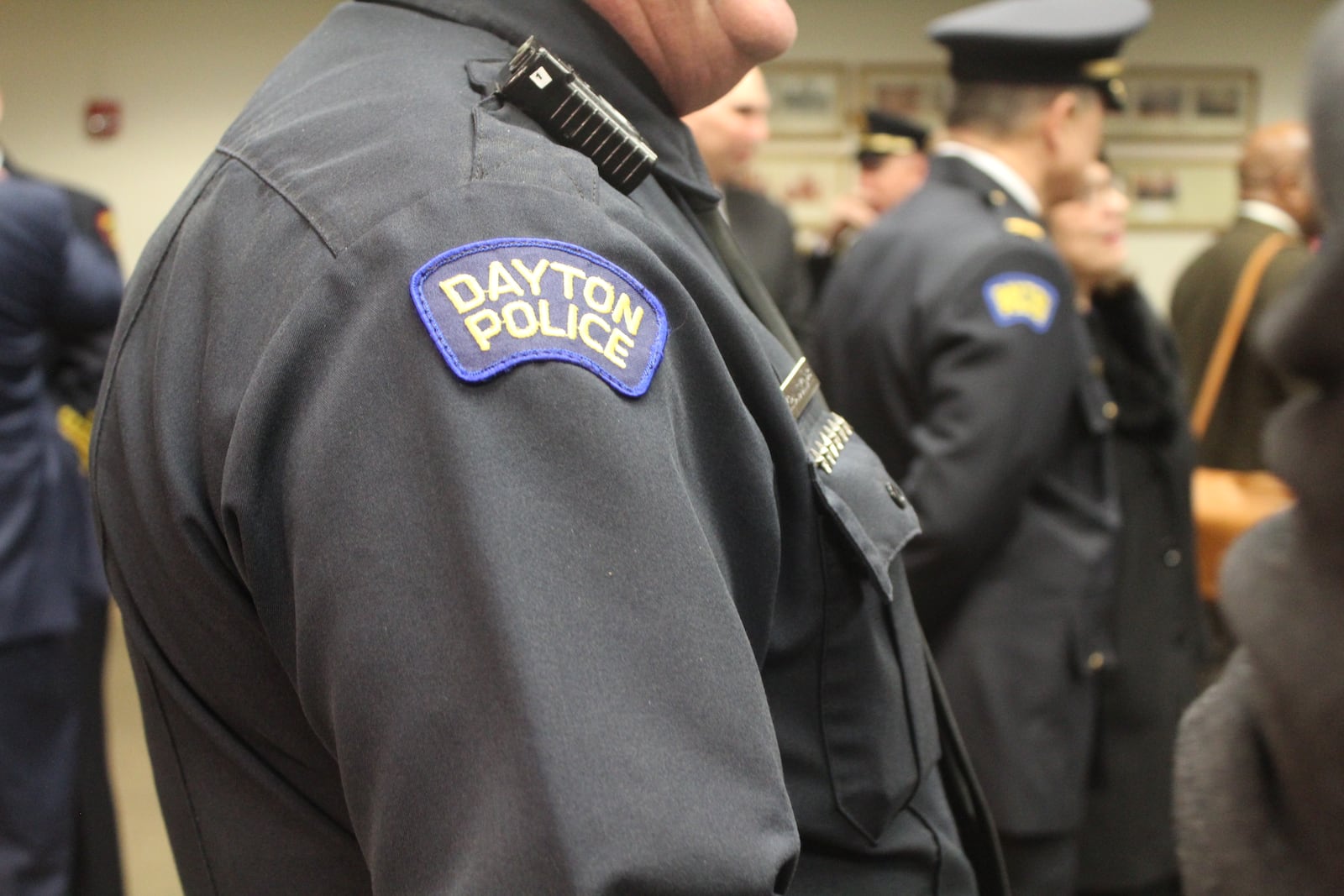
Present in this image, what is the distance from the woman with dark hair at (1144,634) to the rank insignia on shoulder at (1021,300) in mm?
388

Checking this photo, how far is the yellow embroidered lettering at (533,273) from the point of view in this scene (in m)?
0.63

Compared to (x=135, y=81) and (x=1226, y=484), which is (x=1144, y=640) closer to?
(x=1226, y=484)

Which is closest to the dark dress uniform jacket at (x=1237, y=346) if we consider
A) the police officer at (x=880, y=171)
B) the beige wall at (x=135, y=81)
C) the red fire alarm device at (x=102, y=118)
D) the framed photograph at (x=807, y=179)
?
the police officer at (x=880, y=171)

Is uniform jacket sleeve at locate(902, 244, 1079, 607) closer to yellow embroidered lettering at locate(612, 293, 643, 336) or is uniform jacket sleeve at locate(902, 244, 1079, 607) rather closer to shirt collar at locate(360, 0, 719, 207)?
shirt collar at locate(360, 0, 719, 207)

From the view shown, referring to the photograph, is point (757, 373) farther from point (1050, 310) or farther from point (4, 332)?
point (4, 332)

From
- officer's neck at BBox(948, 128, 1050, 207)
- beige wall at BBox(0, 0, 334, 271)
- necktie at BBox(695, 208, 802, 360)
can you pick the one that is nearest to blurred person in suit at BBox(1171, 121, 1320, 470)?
officer's neck at BBox(948, 128, 1050, 207)

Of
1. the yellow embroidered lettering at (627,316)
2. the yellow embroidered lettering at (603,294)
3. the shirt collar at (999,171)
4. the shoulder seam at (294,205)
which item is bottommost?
the shirt collar at (999,171)

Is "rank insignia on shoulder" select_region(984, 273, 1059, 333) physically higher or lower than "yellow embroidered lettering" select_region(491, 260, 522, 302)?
lower

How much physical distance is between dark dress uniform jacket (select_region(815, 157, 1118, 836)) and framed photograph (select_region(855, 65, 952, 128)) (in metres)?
3.76

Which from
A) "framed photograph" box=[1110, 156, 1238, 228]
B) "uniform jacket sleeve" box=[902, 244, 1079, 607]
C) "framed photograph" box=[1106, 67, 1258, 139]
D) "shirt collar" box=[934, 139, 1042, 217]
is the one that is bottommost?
"framed photograph" box=[1110, 156, 1238, 228]

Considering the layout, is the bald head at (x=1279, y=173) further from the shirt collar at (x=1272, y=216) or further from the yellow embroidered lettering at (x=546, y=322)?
the yellow embroidered lettering at (x=546, y=322)

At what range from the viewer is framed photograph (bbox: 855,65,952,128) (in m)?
5.73

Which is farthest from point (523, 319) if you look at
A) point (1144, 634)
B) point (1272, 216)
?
point (1272, 216)

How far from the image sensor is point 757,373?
77cm
